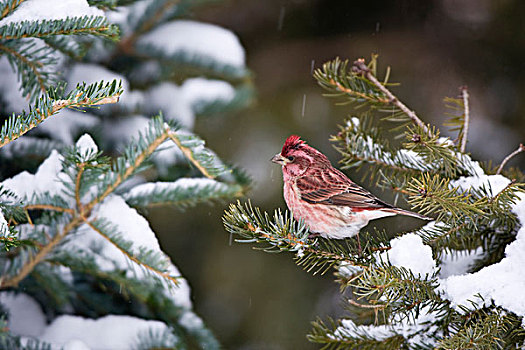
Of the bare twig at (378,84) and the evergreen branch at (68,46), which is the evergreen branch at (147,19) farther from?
the bare twig at (378,84)

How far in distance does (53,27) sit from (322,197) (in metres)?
0.76

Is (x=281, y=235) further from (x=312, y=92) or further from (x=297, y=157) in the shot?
(x=312, y=92)

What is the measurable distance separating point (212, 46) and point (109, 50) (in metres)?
0.37

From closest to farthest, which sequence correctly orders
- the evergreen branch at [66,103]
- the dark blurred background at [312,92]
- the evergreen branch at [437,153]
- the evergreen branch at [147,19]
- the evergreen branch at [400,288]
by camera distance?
1. the evergreen branch at [66,103]
2. the evergreen branch at [400,288]
3. the evergreen branch at [437,153]
4. the evergreen branch at [147,19]
5. the dark blurred background at [312,92]

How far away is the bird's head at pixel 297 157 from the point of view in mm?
1365

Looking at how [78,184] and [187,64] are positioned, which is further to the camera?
[187,64]

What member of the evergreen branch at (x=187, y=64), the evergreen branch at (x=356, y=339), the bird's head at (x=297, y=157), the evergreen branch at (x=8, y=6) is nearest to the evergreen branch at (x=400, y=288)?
the evergreen branch at (x=356, y=339)

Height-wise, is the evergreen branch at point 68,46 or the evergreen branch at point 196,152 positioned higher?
the evergreen branch at point 68,46

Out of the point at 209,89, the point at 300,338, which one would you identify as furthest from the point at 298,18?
the point at 300,338

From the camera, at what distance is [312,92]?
3.30 m

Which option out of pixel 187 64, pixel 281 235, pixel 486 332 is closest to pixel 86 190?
pixel 281 235

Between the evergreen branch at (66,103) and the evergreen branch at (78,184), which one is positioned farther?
the evergreen branch at (78,184)

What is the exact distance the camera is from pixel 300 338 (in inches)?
107

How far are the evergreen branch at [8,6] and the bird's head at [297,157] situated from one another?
0.69m
